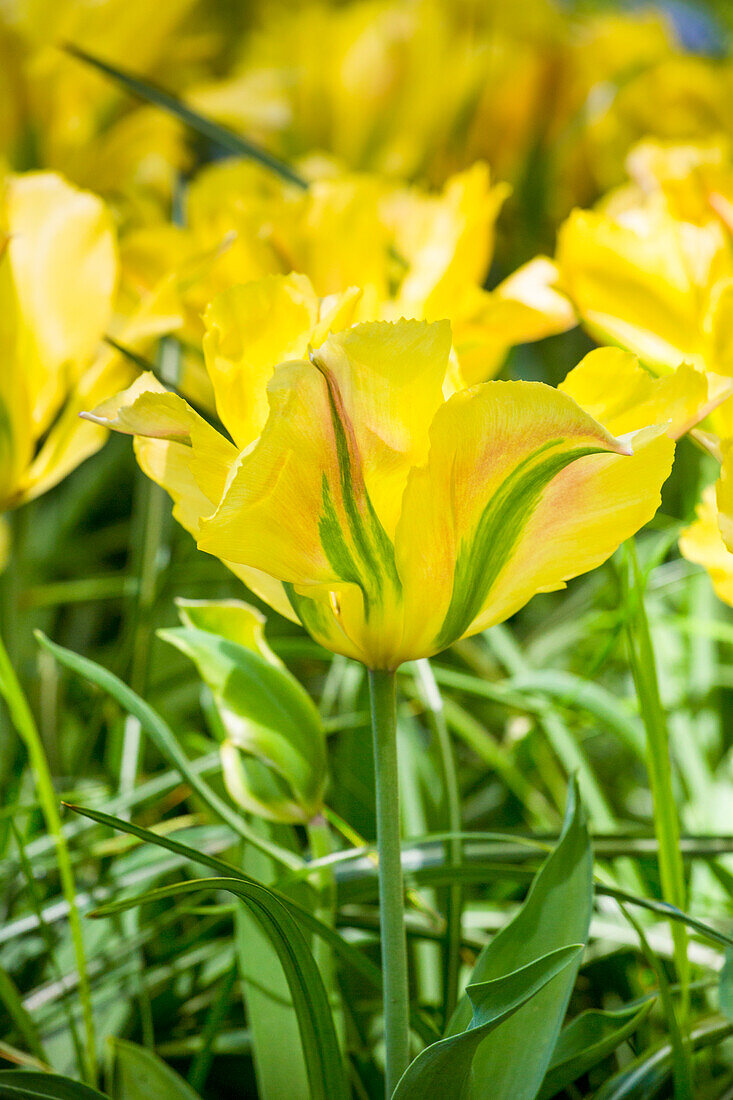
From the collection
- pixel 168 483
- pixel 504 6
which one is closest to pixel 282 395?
pixel 168 483

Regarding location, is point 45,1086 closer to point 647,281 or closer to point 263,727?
point 263,727

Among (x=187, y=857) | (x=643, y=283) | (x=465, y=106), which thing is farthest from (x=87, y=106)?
(x=187, y=857)

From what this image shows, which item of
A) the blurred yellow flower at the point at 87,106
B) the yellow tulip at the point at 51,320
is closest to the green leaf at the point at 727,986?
the yellow tulip at the point at 51,320

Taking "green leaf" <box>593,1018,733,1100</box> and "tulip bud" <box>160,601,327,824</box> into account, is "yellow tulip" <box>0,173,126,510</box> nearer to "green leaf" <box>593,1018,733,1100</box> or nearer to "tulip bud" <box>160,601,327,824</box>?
"tulip bud" <box>160,601,327,824</box>

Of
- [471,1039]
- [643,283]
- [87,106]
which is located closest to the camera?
[471,1039]

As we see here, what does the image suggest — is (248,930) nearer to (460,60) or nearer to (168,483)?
(168,483)

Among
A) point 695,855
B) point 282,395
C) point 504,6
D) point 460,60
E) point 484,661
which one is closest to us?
point 282,395

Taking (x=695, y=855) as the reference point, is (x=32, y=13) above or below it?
above
